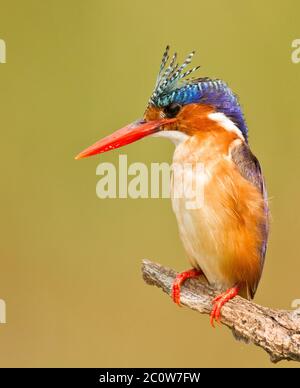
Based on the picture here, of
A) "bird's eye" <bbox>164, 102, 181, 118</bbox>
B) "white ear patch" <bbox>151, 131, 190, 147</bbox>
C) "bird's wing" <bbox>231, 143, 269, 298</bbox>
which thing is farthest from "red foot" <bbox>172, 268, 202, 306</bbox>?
"bird's eye" <bbox>164, 102, 181, 118</bbox>

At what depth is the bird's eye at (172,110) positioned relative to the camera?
315cm

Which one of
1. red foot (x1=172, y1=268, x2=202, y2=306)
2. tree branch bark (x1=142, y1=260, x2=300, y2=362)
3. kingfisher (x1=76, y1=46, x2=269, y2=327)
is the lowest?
tree branch bark (x1=142, y1=260, x2=300, y2=362)

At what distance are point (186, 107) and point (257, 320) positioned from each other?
81 centimetres

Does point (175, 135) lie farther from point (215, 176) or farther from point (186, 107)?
point (215, 176)

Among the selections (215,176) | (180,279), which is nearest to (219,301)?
(180,279)

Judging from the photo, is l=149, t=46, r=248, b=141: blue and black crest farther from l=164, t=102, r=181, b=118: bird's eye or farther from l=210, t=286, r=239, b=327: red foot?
l=210, t=286, r=239, b=327: red foot

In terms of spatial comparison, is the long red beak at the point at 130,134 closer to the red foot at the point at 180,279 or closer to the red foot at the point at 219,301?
the red foot at the point at 180,279

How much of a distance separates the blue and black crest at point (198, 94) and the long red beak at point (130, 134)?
0.24ft

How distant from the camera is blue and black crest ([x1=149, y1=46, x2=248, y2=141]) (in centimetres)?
311

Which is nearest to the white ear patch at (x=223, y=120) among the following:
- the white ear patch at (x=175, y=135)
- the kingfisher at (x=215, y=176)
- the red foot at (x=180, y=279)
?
the kingfisher at (x=215, y=176)

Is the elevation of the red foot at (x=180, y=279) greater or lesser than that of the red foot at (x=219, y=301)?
greater

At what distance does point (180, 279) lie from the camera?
10.7 feet

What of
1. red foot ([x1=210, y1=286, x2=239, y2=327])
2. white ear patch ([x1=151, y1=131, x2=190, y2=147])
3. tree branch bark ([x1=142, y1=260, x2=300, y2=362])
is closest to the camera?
tree branch bark ([x1=142, y1=260, x2=300, y2=362])

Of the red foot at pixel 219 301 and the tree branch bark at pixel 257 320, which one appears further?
the red foot at pixel 219 301
